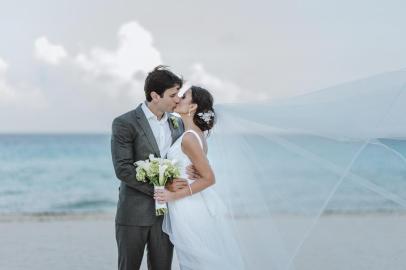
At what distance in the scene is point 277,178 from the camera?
17.4ft

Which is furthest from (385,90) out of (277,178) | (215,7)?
(215,7)

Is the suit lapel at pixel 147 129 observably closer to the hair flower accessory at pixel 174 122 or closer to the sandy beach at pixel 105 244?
the hair flower accessory at pixel 174 122

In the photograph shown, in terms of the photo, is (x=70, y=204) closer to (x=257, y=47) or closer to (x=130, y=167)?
(x=257, y=47)

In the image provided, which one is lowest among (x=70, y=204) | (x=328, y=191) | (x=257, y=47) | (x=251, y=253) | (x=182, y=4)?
(x=70, y=204)

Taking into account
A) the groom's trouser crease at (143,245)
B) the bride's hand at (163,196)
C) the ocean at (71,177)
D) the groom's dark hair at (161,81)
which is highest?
the groom's dark hair at (161,81)

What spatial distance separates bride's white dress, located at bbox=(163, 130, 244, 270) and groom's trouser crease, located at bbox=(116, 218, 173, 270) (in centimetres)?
7

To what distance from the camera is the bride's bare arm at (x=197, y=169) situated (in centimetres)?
471

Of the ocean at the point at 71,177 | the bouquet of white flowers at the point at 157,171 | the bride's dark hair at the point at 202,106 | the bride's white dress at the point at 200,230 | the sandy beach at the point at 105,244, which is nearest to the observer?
the bouquet of white flowers at the point at 157,171

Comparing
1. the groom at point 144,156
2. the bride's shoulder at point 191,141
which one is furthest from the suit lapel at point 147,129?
the bride's shoulder at point 191,141

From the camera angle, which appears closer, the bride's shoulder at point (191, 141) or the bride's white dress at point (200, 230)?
the bride's shoulder at point (191, 141)

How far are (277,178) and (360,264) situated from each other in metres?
1.74

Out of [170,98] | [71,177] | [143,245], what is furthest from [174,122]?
[71,177]

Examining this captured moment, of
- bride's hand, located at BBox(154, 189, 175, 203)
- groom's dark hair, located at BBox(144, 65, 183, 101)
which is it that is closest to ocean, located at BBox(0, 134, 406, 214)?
bride's hand, located at BBox(154, 189, 175, 203)

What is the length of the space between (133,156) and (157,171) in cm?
32
